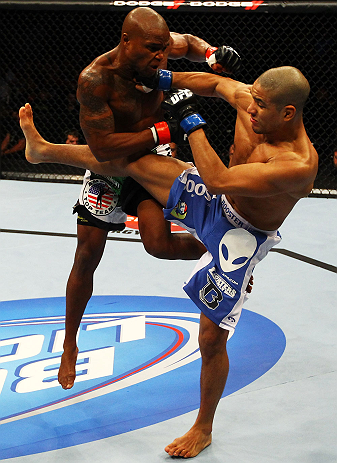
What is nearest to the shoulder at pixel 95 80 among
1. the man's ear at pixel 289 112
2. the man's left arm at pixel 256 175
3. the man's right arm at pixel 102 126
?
the man's right arm at pixel 102 126

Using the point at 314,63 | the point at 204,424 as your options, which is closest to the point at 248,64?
the point at 314,63

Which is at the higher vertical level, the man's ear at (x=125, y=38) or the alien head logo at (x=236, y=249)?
the man's ear at (x=125, y=38)

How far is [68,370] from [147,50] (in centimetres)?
131

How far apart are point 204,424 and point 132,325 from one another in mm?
1043

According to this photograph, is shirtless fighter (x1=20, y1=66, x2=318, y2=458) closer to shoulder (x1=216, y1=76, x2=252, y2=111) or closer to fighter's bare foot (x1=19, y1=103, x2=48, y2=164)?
shoulder (x1=216, y1=76, x2=252, y2=111)

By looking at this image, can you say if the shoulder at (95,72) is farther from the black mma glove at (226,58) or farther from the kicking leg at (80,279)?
the kicking leg at (80,279)

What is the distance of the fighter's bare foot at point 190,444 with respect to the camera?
78.7 inches

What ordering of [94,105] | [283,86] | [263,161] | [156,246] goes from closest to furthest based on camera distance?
[283,86]
[263,161]
[94,105]
[156,246]

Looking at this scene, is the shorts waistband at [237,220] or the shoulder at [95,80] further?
the shoulder at [95,80]

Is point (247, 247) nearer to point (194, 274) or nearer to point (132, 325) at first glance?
point (194, 274)

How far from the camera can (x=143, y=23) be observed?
81.4 inches

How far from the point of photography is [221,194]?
200cm

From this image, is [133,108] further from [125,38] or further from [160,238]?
[160,238]

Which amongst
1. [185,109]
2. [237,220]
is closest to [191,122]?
[185,109]
